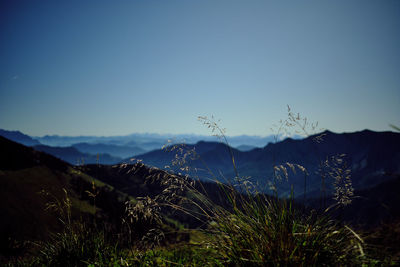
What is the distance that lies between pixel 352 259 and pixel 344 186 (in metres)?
1.00

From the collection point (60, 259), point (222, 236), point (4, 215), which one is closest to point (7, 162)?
point (4, 215)

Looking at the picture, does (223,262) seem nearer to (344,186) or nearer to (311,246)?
(311,246)

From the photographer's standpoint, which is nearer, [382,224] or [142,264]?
[142,264]

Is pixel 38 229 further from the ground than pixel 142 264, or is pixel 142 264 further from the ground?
pixel 142 264

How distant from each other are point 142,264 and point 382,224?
8782 mm

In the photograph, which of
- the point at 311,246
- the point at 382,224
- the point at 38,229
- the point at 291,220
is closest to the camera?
the point at 311,246

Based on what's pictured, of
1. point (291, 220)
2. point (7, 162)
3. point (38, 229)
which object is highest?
point (291, 220)

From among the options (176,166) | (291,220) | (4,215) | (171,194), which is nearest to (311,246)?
(291,220)

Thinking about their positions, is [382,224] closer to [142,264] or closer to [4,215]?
[142,264]

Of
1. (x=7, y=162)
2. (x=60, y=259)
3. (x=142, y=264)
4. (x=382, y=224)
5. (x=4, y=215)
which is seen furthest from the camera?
(x=7, y=162)

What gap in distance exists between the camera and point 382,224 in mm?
7785

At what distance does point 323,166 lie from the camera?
2.97 m

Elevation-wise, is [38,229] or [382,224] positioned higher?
[382,224]

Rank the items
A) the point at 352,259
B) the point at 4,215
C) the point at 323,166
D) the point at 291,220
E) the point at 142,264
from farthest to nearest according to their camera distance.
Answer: the point at 4,215 → the point at 142,264 → the point at 323,166 → the point at 291,220 → the point at 352,259
